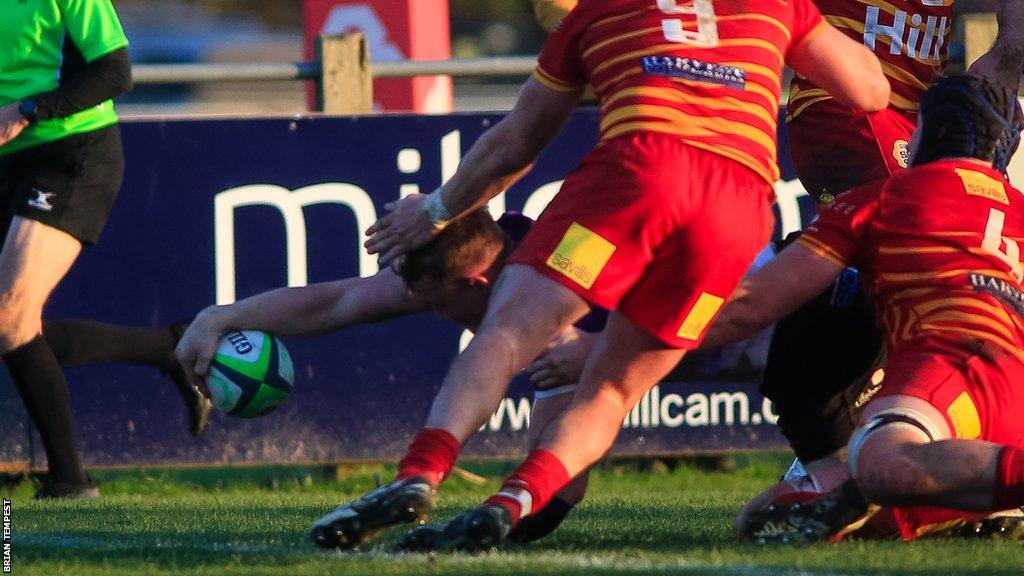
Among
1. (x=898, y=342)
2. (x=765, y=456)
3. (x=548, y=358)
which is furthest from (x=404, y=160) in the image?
(x=898, y=342)

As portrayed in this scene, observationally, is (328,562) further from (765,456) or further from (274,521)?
(765,456)

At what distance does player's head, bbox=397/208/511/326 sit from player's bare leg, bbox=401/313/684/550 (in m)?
0.43

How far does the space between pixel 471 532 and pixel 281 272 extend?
404cm

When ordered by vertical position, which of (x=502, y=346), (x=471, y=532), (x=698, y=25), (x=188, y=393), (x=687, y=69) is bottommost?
(x=188, y=393)

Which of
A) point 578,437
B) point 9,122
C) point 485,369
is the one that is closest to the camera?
point 485,369

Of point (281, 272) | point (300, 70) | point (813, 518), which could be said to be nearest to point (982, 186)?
point (813, 518)

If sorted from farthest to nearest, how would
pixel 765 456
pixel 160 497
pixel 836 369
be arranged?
pixel 765 456 → pixel 160 497 → pixel 836 369

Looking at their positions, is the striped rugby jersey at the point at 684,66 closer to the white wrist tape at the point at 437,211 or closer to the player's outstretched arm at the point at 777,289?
the player's outstretched arm at the point at 777,289

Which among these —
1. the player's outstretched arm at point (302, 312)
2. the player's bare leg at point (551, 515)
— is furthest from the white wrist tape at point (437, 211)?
the player's bare leg at point (551, 515)

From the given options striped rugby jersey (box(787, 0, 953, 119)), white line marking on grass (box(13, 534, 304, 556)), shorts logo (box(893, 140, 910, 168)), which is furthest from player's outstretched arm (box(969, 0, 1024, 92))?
white line marking on grass (box(13, 534, 304, 556))

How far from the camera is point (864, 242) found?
16.3 ft

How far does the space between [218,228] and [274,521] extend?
8.75 feet

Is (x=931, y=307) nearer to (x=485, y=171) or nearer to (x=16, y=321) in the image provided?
(x=485, y=171)

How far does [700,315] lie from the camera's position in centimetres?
475
